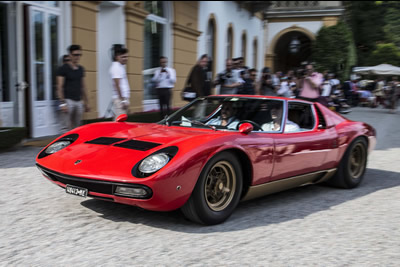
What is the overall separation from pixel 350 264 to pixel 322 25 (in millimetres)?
28844

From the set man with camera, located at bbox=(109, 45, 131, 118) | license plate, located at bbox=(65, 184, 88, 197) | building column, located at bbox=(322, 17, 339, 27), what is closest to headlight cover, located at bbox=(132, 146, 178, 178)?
license plate, located at bbox=(65, 184, 88, 197)

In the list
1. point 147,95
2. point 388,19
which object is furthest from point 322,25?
point 147,95

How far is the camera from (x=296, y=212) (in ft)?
14.2

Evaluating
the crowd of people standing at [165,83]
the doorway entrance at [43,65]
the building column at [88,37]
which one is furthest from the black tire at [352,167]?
the building column at [88,37]

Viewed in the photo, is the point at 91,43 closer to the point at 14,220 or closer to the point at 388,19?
the point at 14,220

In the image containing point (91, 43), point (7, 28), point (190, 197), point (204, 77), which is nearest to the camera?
point (190, 197)

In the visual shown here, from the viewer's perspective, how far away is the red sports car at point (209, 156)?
342cm

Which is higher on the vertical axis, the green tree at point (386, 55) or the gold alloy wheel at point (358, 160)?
the green tree at point (386, 55)

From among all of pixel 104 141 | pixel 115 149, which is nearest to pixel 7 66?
pixel 104 141

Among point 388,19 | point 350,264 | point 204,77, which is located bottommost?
point 350,264

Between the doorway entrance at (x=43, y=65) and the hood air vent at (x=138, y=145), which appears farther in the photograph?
the doorway entrance at (x=43, y=65)

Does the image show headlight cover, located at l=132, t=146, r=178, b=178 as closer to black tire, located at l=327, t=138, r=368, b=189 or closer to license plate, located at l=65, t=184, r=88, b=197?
license plate, located at l=65, t=184, r=88, b=197

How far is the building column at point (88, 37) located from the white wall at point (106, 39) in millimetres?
271

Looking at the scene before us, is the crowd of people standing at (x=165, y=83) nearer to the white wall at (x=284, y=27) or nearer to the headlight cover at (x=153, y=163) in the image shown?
the headlight cover at (x=153, y=163)
